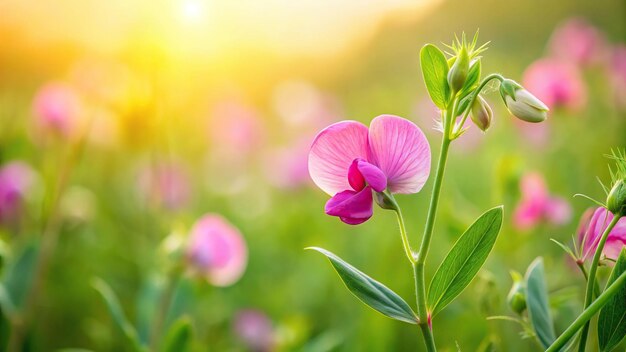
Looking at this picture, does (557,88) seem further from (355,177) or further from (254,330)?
(355,177)

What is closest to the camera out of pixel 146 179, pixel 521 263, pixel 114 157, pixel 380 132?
pixel 380 132

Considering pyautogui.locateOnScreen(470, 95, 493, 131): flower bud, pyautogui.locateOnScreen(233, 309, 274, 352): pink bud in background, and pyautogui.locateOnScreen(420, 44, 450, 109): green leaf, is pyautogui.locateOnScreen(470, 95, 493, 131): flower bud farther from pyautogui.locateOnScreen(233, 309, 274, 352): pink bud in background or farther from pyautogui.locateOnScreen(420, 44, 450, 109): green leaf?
pyautogui.locateOnScreen(233, 309, 274, 352): pink bud in background

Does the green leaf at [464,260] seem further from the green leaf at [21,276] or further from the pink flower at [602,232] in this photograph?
the green leaf at [21,276]

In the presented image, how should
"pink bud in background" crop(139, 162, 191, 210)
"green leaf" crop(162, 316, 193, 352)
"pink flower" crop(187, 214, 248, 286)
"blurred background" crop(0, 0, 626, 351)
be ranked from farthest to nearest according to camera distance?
"pink bud in background" crop(139, 162, 191, 210) < "blurred background" crop(0, 0, 626, 351) < "pink flower" crop(187, 214, 248, 286) < "green leaf" crop(162, 316, 193, 352)

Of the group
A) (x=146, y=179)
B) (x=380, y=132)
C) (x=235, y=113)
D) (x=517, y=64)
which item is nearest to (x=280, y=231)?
(x=146, y=179)

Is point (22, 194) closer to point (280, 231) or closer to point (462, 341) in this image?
point (280, 231)

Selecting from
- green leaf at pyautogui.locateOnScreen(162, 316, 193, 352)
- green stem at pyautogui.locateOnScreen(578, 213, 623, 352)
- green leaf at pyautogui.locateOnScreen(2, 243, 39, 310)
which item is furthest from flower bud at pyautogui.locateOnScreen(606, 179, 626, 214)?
green leaf at pyautogui.locateOnScreen(2, 243, 39, 310)
